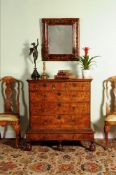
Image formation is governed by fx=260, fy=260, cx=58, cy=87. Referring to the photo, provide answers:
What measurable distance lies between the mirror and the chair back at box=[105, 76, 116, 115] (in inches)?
27.8

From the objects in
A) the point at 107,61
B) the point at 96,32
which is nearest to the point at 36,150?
the point at 107,61

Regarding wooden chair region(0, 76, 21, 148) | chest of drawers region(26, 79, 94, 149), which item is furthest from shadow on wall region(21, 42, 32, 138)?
chest of drawers region(26, 79, 94, 149)

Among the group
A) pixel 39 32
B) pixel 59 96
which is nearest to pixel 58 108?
pixel 59 96

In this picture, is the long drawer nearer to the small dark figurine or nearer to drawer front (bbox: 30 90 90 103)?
drawer front (bbox: 30 90 90 103)

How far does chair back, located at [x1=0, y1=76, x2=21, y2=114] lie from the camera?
4.26 m

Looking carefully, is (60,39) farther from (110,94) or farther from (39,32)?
(110,94)

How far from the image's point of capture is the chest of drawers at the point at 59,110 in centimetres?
380

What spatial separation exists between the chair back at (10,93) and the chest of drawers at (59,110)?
0.56 m

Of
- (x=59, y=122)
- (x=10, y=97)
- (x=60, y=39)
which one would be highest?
(x=60, y=39)

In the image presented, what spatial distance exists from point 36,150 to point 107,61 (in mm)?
1813

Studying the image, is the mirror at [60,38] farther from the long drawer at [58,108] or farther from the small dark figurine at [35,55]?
the long drawer at [58,108]

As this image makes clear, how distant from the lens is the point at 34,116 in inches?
152

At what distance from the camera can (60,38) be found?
4180 millimetres

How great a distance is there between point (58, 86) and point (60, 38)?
0.86 m
